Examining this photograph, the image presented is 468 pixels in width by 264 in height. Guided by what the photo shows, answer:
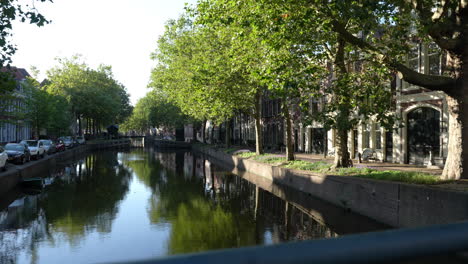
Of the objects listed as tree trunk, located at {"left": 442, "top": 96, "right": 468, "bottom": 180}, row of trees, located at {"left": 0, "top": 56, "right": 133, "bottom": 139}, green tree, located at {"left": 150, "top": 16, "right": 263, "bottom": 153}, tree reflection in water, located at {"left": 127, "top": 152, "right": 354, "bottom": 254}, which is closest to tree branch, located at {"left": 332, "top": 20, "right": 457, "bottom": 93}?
tree trunk, located at {"left": 442, "top": 96, "right": 468, "bottom": 180}

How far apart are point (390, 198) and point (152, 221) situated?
7.66 meters

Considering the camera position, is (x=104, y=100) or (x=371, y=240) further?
(x=104, y=100)

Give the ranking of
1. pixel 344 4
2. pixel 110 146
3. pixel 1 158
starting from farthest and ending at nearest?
pixel 110 146 < pixel 1 158 < pixel 344 4

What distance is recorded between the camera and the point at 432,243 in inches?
47.2

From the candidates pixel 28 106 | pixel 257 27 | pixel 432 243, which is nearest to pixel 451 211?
pixel 257 27

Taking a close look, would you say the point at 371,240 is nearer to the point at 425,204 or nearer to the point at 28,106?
the point at 425,204

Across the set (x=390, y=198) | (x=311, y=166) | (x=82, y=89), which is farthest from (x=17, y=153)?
(x=82, y=89)

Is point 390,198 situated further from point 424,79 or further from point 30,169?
point 30,169

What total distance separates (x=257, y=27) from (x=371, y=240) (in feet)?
45.3

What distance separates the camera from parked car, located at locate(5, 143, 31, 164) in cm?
2688

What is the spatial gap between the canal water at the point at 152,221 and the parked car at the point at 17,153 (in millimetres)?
5888

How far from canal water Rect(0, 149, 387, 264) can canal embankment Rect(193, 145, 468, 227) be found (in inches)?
16.7

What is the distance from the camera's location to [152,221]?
46.0 ft

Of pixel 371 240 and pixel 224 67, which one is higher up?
pixel 224 67
